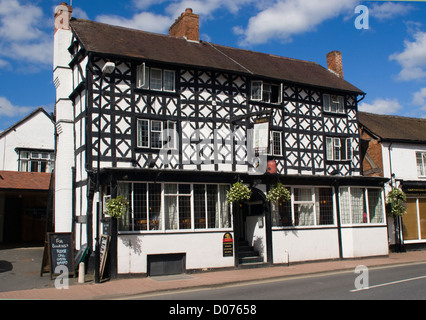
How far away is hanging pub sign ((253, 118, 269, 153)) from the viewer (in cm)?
1834

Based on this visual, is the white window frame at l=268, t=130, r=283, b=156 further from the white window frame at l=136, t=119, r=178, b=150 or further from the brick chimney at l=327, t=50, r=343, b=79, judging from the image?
the brick chimney at l=327, t=50, r=343, b=79

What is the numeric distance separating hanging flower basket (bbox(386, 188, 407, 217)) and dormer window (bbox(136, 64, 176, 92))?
1376 cm

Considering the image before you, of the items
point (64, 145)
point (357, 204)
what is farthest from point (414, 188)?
point (64, 145)

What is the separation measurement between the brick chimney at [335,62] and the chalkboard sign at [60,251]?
1935 centimetres

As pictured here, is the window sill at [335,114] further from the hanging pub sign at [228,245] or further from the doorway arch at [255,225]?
the hanging pub sign at [228,245]

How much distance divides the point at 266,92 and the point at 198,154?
17.7ft

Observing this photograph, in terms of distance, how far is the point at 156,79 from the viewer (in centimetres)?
1919

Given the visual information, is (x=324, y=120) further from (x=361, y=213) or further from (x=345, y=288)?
(x=345, y=288)

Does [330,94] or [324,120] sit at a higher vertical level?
[330,94]

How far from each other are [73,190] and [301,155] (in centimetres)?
1141

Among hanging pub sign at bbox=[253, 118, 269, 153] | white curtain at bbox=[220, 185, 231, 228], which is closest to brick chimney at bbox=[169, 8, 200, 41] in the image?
hanging pub sign at bbox=[253, 118, 269, 153]

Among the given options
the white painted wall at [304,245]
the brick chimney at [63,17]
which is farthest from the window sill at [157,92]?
the white painted wall at [304,245]
